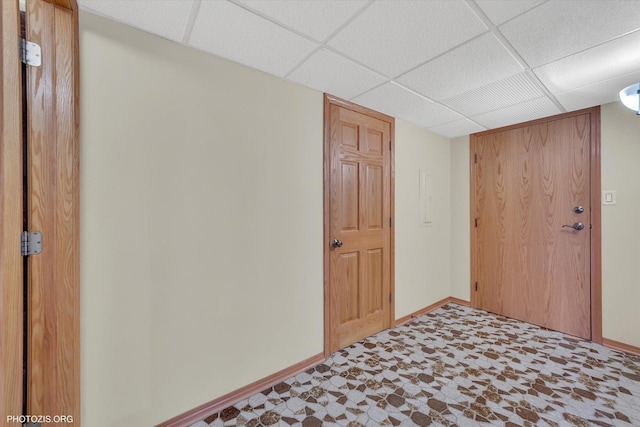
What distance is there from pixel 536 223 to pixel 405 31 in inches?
111

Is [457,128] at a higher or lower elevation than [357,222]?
higher

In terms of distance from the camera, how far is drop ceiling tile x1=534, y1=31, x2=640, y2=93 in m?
1.73

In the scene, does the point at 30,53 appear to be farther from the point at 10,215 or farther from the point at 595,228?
the point at 595,228

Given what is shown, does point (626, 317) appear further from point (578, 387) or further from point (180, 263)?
point (180, 263)

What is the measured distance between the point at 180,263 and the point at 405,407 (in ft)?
5.76

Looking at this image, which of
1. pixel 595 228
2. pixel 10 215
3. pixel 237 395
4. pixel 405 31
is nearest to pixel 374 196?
pixel 405 31

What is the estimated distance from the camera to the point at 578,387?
79.7 inches

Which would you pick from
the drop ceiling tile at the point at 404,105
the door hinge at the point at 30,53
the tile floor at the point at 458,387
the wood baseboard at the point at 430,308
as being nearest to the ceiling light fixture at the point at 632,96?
the drop ceiling tile at the point at 404,105

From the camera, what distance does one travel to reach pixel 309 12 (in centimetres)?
146

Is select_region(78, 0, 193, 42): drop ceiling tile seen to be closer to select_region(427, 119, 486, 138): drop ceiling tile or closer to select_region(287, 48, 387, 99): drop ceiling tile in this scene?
select_region(287, 48, 387, 99): drop ceiling tile

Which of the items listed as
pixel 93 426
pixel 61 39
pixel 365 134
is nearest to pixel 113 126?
pixel 61 39

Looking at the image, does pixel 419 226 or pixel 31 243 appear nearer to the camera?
pixel 31 243

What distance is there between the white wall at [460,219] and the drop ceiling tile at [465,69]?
1587 millimetres

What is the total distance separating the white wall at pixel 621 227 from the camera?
99.0 inches
